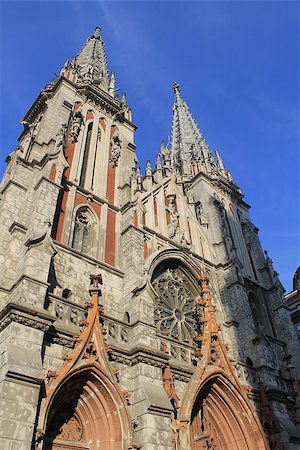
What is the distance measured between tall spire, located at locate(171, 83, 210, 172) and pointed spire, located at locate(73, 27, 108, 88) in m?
8.89

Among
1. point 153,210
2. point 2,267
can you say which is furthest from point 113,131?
point 2,267

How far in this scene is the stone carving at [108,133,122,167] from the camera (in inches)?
742

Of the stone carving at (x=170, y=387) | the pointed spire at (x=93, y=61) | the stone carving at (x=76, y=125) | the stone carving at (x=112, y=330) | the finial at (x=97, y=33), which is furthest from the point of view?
the finial at (x=97, y=33)

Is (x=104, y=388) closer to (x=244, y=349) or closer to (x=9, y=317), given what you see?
(x=9, y=317)

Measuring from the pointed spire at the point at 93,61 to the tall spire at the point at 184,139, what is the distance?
8.89 metres

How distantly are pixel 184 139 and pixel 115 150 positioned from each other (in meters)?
18.3

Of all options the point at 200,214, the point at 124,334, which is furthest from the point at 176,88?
the point at 124,334

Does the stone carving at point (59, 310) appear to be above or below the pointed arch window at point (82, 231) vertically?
below

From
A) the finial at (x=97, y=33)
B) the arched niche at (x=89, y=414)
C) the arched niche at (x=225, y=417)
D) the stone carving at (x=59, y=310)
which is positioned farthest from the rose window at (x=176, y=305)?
the finial at (x=97, y=33)

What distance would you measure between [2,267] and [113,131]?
11397 mm

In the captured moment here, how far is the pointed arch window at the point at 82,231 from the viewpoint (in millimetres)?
14081

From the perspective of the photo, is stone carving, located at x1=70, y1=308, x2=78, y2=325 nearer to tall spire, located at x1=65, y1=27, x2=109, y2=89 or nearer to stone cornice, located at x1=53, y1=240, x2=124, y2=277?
stone cornice, located at x1=53, y1=240, x2=124, y2=277

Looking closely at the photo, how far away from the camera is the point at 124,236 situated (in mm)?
15180

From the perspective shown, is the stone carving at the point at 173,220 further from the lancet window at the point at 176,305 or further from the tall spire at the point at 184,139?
the tall spire at the point at 184,139
